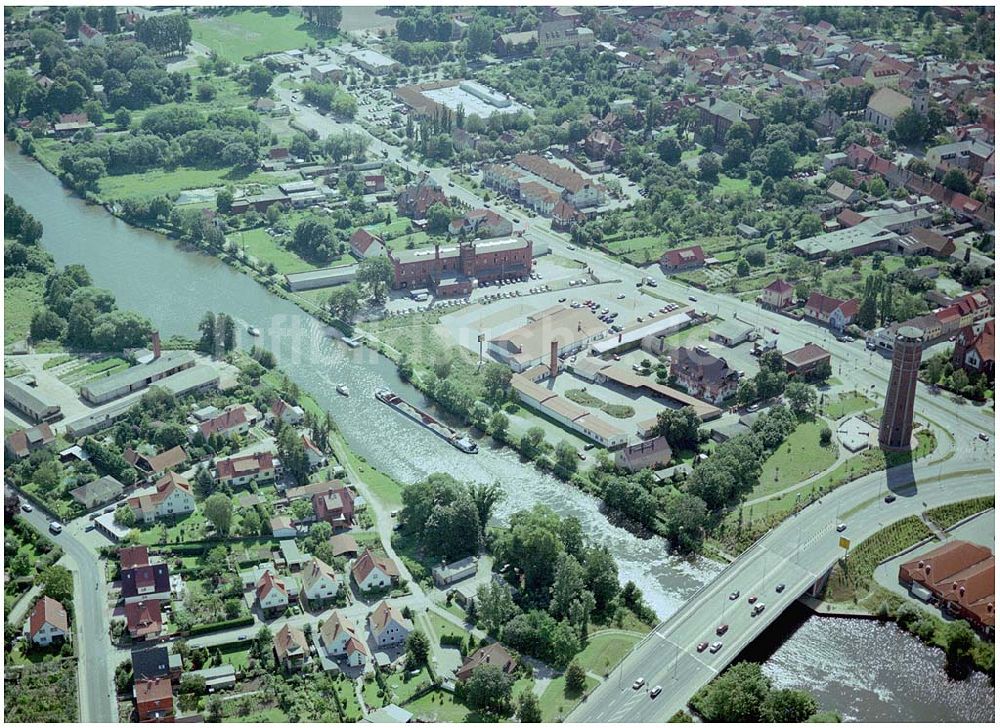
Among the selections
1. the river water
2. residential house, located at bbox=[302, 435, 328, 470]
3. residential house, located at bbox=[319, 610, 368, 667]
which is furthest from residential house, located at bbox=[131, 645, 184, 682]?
the river water

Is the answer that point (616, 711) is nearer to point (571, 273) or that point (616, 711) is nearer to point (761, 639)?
point (761, 639)

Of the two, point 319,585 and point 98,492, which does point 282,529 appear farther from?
point 98,492

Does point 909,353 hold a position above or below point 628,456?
above

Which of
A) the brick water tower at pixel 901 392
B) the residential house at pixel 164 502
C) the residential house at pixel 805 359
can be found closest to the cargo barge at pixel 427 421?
the residential house at pixel 164 502

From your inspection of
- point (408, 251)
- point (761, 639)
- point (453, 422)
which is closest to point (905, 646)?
point (761, 639)

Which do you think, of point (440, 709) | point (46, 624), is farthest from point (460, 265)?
point (440, 709)

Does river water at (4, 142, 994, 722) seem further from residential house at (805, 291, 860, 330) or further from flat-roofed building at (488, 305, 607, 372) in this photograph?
residential house at (805, 291, 860, 330)
